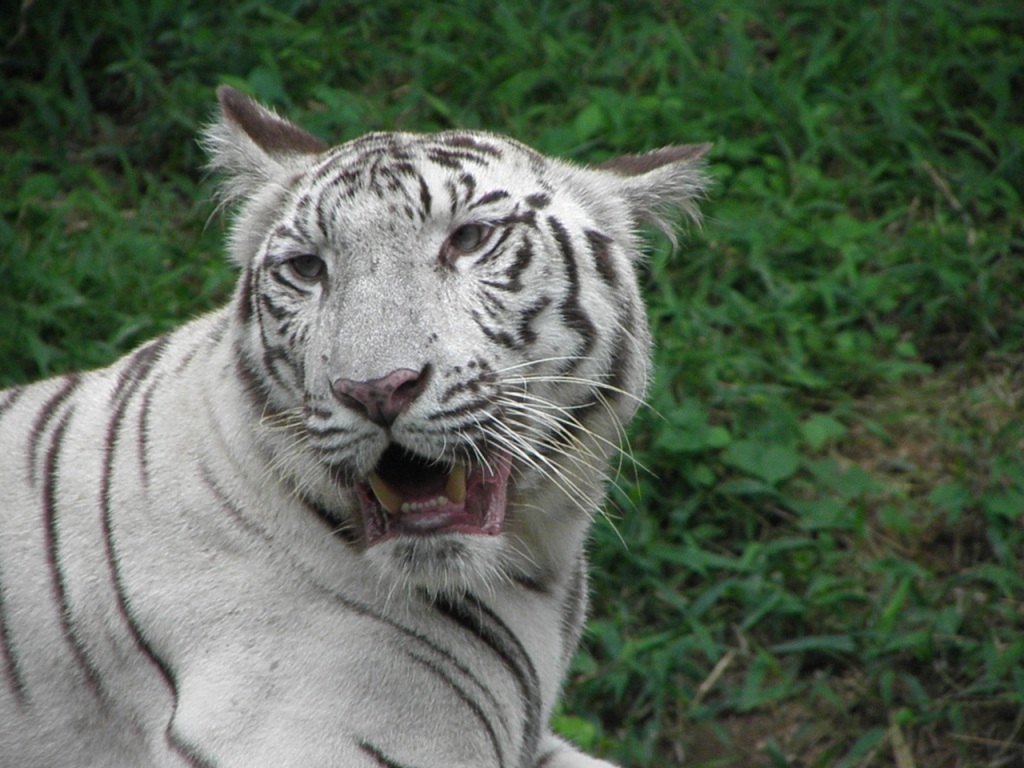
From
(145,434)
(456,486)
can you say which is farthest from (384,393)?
(145,434)

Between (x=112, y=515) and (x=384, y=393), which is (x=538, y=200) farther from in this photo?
(x=112, y=515)

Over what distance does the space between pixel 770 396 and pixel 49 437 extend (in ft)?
7.41

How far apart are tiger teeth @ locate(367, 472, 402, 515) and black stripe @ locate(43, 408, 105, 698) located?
677 millimetres

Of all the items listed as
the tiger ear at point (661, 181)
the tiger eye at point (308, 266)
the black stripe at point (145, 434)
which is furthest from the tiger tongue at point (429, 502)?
the tiger ear at point (661, 181)

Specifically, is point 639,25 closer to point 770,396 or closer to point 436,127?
point 436,127

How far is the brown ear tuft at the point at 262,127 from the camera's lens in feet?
8.86

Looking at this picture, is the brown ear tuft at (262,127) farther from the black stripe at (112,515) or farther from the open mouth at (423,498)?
the open mouth at (423,498)

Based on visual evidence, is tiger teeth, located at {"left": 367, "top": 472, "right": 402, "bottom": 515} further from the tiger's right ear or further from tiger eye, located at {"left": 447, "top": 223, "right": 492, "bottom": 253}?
the tiger's right ear

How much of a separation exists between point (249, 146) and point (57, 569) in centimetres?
89

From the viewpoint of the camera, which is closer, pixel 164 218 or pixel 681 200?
pixel 681 200

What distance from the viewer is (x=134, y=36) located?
513 centimetres

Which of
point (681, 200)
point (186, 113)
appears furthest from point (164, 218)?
point (681, 200)

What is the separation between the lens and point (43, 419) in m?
2.74

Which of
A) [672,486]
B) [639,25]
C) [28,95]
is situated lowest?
[672,486]
